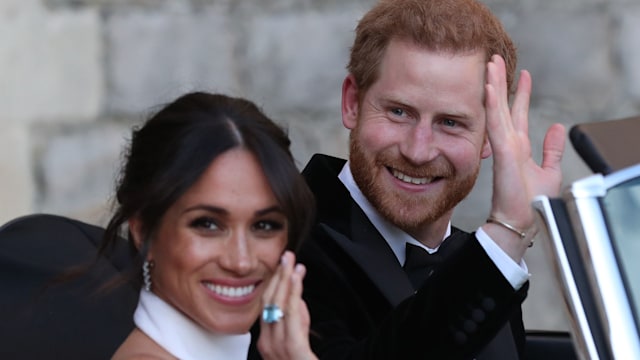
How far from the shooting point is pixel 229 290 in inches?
103

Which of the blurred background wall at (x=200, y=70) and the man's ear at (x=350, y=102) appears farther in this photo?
the blurred background wall at (x=200, y=70)

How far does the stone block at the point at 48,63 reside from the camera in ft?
17.1

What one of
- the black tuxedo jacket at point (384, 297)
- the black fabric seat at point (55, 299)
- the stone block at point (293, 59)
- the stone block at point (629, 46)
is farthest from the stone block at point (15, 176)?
the black tuxedo jacket at point (384, 297)

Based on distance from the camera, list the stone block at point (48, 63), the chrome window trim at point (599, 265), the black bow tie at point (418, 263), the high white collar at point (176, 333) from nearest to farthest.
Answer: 1. the chrome window trim at point (599, 265)
2. the high white collar at point (176, 333)
3. the black bow tie at point (418, 263)
4. the stone block at point (48, 63)

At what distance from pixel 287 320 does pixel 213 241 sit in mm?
196

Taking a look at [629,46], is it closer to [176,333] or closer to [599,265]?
[176,333]

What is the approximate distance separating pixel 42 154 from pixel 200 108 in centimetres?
266

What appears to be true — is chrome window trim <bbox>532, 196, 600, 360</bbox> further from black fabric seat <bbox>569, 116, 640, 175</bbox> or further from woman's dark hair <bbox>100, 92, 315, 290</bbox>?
woman's dark hair <bbox>100, 92, 315, 290</bbox>

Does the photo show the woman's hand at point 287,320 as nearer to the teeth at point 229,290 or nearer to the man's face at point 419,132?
the teeth at point 229,290

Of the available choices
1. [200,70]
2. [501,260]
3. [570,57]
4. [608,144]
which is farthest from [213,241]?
[570,57]

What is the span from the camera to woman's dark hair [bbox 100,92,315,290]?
264 cm

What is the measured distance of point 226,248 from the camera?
2588mm

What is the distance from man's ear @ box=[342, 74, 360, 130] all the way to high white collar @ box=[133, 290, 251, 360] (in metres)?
0.74

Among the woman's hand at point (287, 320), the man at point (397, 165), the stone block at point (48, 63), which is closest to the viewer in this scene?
the woman's hand at point (287, 320)
